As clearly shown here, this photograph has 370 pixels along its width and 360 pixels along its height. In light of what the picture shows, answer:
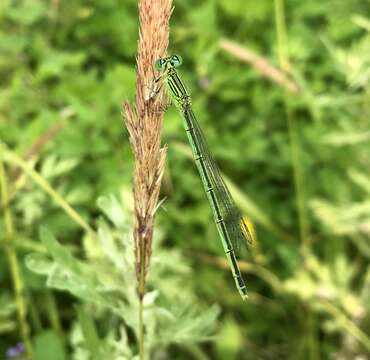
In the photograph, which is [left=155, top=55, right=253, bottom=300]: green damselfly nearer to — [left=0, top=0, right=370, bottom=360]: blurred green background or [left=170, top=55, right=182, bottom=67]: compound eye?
[left=170, top=55, right=182, bottom=67]: compound eye

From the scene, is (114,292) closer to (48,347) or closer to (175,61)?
(48,347)

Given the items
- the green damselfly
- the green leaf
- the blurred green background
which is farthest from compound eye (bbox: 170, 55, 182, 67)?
the green leaf

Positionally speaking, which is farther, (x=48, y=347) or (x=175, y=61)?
(x=48, y=347)

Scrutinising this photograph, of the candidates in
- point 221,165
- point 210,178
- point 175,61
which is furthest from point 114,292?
point 221,165

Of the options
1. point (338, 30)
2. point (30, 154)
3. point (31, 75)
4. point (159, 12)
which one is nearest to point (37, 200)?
point (30, 154)

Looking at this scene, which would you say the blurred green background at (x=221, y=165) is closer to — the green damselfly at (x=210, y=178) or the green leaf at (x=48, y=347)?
the green leaf at (x=48, y=347)

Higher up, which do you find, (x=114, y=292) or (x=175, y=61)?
(x=175, y=61)
